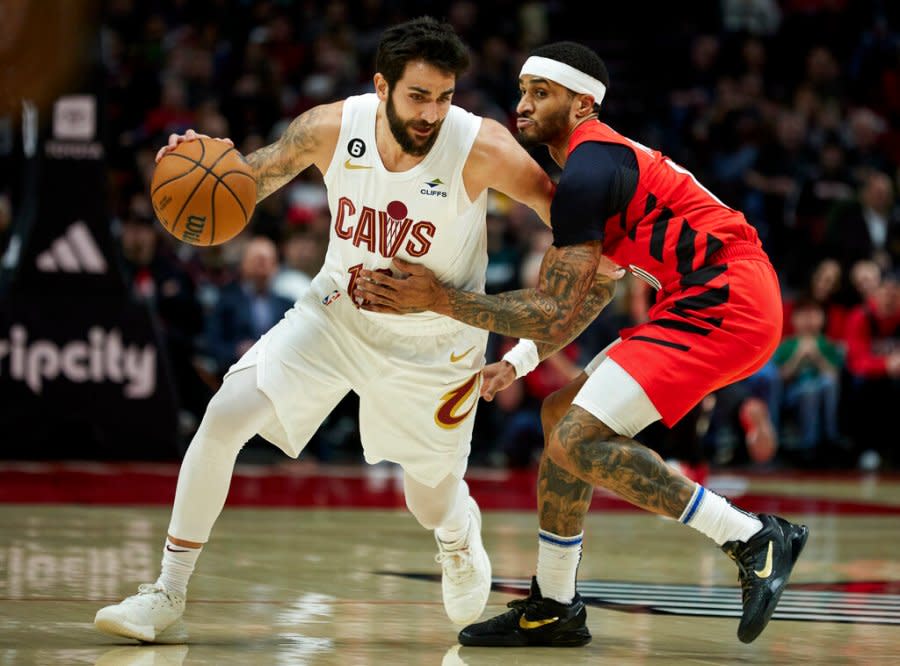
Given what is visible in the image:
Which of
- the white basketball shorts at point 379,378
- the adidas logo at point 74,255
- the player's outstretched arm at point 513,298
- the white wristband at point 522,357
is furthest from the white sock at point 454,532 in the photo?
the adidas logo at point 74,255

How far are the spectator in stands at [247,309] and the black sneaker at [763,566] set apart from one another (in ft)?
24.3

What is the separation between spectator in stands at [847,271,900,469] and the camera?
1391 cm

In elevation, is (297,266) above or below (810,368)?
above

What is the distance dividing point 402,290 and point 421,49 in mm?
815

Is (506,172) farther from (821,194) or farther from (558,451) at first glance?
(821,194)

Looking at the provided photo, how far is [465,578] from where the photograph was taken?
5.38 meters

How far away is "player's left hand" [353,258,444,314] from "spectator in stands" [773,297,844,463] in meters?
9.22

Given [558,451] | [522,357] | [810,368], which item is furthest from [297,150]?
[810,368]

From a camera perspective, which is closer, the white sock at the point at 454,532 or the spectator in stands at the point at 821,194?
the white sock at the point at 454,532

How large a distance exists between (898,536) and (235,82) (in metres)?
9.09

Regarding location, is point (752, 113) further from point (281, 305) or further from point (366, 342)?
point (366, 342)

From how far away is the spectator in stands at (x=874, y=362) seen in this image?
13.9m

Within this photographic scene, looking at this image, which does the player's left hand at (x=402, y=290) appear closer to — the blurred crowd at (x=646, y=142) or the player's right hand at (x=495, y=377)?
the player's right hand at (x=495, y=377)

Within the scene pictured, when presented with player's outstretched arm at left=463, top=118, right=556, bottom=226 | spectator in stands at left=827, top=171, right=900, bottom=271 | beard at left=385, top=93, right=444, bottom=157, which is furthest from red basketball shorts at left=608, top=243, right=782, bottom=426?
spectator in stands at left=827, top=171, right=900, bottom=271
